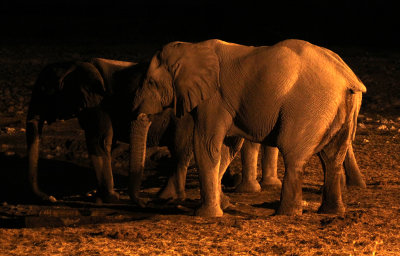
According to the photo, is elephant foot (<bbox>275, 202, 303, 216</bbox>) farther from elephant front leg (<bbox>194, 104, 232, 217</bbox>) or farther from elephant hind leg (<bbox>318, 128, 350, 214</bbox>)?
elephant front leg (<bbox>194, 104, 232, 217</bbox>)

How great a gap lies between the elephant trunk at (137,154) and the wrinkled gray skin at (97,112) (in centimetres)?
81

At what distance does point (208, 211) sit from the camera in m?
7.04

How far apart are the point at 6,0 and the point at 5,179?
92.1ft

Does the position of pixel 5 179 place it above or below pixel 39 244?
below

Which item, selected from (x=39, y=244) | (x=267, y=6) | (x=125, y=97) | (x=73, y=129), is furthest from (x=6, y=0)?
(x=39, y=244)

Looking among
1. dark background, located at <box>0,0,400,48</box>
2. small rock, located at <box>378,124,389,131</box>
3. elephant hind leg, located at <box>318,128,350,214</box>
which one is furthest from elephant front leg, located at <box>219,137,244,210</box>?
dark background, located at <box>0,0,400,48</box>

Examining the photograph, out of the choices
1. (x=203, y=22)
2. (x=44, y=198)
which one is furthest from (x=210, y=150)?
(x=203, y=22)

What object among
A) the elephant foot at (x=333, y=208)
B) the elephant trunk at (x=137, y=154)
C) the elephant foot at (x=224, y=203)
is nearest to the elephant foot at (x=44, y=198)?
the elephant trunk at (x=137, y=154)

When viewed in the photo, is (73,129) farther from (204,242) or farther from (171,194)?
(204,242)

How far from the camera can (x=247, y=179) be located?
8.53m

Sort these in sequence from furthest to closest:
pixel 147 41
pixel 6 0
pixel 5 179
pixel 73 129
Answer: pixel 6 0 < pixel 147 41 < pixel 73 129 < pixel 5 179

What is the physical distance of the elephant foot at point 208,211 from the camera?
23.1 feet

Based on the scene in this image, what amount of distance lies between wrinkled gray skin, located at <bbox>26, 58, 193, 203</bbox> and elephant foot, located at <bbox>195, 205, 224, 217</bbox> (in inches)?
46.9

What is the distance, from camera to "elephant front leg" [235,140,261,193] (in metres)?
8.52
